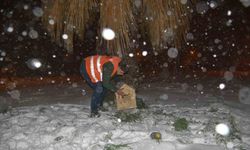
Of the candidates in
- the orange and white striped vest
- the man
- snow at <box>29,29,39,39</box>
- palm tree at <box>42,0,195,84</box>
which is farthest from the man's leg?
snow at <box>29,29,39,39</box>

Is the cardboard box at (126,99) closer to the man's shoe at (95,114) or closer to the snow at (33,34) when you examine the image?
the man's shoe at (95,114)

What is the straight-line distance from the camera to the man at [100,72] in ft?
18.7

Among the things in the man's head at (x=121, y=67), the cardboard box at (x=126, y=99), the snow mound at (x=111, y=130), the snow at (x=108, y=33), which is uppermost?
the snow at (x=108, y=33)

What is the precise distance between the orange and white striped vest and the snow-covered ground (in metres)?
0.76

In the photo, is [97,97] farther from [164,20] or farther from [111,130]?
[164,20]

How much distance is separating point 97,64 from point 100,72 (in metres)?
0.16

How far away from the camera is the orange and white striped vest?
5.79m

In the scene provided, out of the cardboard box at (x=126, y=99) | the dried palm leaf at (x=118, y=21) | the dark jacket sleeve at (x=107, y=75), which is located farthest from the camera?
the dried palm leaf at (x=118, y=21)

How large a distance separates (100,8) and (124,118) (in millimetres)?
2104

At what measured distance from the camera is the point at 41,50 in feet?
59.1

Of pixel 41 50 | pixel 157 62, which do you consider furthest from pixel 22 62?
pixel 157 62

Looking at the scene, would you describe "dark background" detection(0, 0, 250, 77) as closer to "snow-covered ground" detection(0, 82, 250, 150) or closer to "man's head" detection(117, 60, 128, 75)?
"snow-covered ground" detection(0, 82, 250, 150)

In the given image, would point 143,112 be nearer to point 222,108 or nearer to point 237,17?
point 222,108

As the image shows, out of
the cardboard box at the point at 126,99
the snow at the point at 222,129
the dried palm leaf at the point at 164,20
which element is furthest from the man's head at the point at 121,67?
the snow at the point at 222,129
